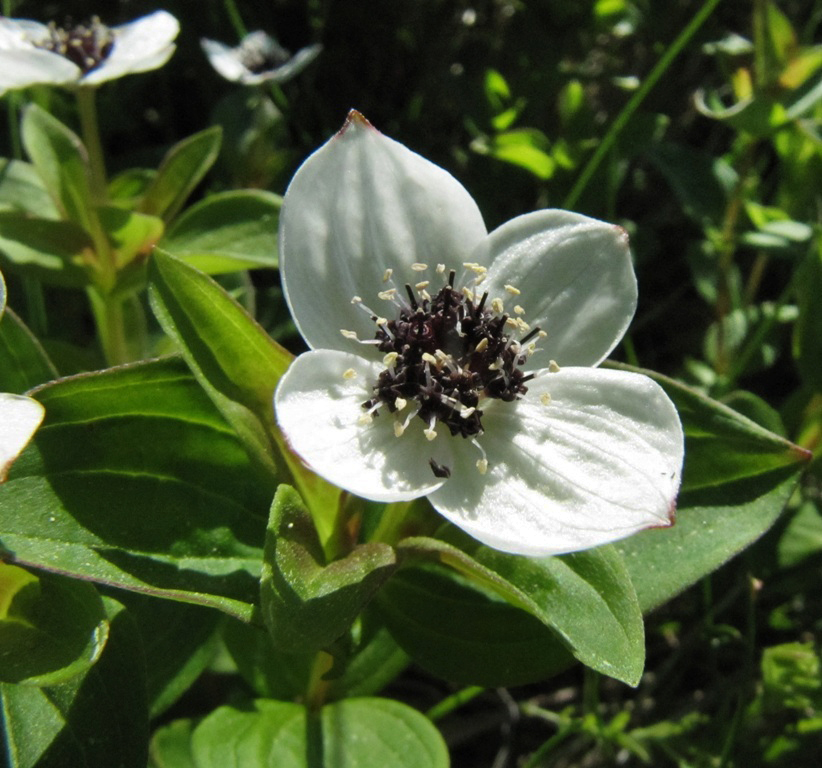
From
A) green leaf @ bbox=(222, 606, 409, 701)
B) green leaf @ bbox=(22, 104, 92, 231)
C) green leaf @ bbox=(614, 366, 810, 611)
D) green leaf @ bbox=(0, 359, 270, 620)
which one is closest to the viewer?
green leaf @ bbox=(0, 359, 270, 620)

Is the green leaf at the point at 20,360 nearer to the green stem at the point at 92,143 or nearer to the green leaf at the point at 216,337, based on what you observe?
Result: the green leaf at the point at 216,337

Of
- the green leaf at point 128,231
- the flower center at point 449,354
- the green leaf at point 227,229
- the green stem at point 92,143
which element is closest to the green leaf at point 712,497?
the flower center at point 449,354

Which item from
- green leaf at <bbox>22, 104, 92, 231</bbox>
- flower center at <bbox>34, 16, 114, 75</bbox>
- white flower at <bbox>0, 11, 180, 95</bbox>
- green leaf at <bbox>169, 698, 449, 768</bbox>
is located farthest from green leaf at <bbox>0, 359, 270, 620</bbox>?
flower center at <bbox>34, 16, 114, 75</bbox>

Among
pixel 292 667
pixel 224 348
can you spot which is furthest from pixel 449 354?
pixel 292 667

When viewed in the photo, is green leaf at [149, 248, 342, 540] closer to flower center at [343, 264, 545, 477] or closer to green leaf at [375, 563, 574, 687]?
flower center at [343, 264, 545, 477]

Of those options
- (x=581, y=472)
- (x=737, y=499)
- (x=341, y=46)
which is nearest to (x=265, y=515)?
(x=581, y=472)
